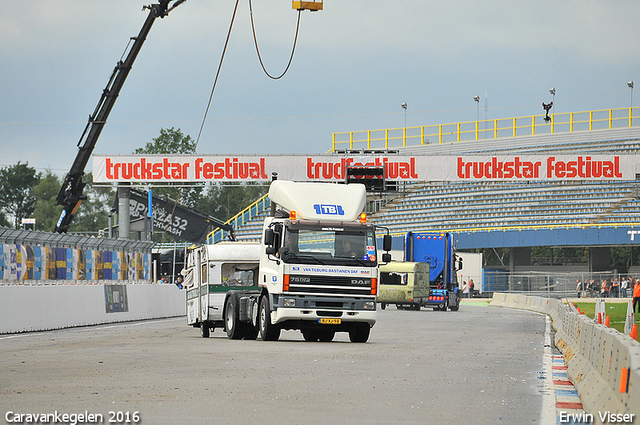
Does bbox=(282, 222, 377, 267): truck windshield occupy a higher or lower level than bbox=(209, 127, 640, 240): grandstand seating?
lower

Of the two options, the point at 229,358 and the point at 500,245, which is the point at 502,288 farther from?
the point at 229,358

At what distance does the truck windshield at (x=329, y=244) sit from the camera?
18.9 meters

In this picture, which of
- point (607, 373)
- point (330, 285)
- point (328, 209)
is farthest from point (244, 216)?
point (607, 373)

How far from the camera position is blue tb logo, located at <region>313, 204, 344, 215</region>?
19469 mm

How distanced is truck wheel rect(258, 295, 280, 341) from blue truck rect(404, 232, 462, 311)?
26.9 metres

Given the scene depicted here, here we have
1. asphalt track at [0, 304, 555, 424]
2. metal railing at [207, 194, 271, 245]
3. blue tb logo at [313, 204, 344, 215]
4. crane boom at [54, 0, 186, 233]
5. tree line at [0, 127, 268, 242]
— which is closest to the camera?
asphalt track at [0, 304, 555, 424]

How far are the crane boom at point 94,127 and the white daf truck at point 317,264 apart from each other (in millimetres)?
22911

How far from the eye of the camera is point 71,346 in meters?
17.4

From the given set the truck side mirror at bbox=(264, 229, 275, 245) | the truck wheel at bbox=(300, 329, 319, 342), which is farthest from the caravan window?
the truck side mirror at bbox=(264, 229, 275, 245)

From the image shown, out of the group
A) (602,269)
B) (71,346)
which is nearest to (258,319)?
(71,346)

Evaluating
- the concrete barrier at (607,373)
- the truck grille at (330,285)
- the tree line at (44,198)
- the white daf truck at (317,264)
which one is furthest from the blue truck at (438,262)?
the tree line at (44,198)

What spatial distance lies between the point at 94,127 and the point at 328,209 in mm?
25656

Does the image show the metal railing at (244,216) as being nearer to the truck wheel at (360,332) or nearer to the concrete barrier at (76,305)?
the concrete barrier at (76,305)

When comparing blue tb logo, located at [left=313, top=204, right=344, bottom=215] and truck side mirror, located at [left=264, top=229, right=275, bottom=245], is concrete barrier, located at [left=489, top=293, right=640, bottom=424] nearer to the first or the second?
blue tb logo, located at [left=313, top=204, right=344, bottom=215]
